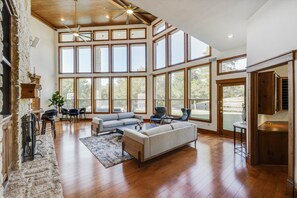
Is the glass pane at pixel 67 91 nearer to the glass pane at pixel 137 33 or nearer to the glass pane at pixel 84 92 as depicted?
the glass pane at pixel 84 92

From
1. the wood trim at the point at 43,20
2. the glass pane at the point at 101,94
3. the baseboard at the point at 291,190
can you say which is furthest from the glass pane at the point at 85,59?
the baseboard at the point at 291,190

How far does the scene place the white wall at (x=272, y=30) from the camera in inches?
86.3

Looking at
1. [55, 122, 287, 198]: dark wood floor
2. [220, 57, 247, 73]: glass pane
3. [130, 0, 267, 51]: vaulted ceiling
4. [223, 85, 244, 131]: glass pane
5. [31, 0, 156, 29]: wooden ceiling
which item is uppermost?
[31, 0, 156, 29]: wooden ceiling

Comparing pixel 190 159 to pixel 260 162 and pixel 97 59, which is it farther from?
pixel 97 59

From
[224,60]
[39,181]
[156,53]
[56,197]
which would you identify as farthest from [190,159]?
[156,53]

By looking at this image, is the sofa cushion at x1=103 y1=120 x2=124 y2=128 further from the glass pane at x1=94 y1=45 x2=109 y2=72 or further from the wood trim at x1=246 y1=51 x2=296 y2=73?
the glass pane at x1=94 y1=45 x2=109 y2=72

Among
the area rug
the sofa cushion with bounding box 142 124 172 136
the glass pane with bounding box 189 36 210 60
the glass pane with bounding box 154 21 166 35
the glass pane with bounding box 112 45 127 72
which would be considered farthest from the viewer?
the glass pane with bounding box 112 45 127 72

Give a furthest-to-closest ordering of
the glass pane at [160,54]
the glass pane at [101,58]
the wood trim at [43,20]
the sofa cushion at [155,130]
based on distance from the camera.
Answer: the glass pane at [101,58]
the glass pane at [160,54]
the wood trim at [43,20]
the sofa cushion at [155,130]

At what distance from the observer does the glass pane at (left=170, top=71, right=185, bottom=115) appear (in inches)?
291

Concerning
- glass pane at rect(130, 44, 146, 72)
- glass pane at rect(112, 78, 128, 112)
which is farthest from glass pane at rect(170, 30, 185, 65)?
glass pane at rect(112, 78, 128, 112)

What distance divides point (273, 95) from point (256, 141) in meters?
0.99

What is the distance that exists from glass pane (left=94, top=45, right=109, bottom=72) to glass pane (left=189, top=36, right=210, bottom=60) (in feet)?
16.1

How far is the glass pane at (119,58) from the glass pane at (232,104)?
18.6 feet

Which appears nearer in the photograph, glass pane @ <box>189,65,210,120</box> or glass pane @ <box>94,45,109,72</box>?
glass pane @ <box>189,65,210,120</box>
